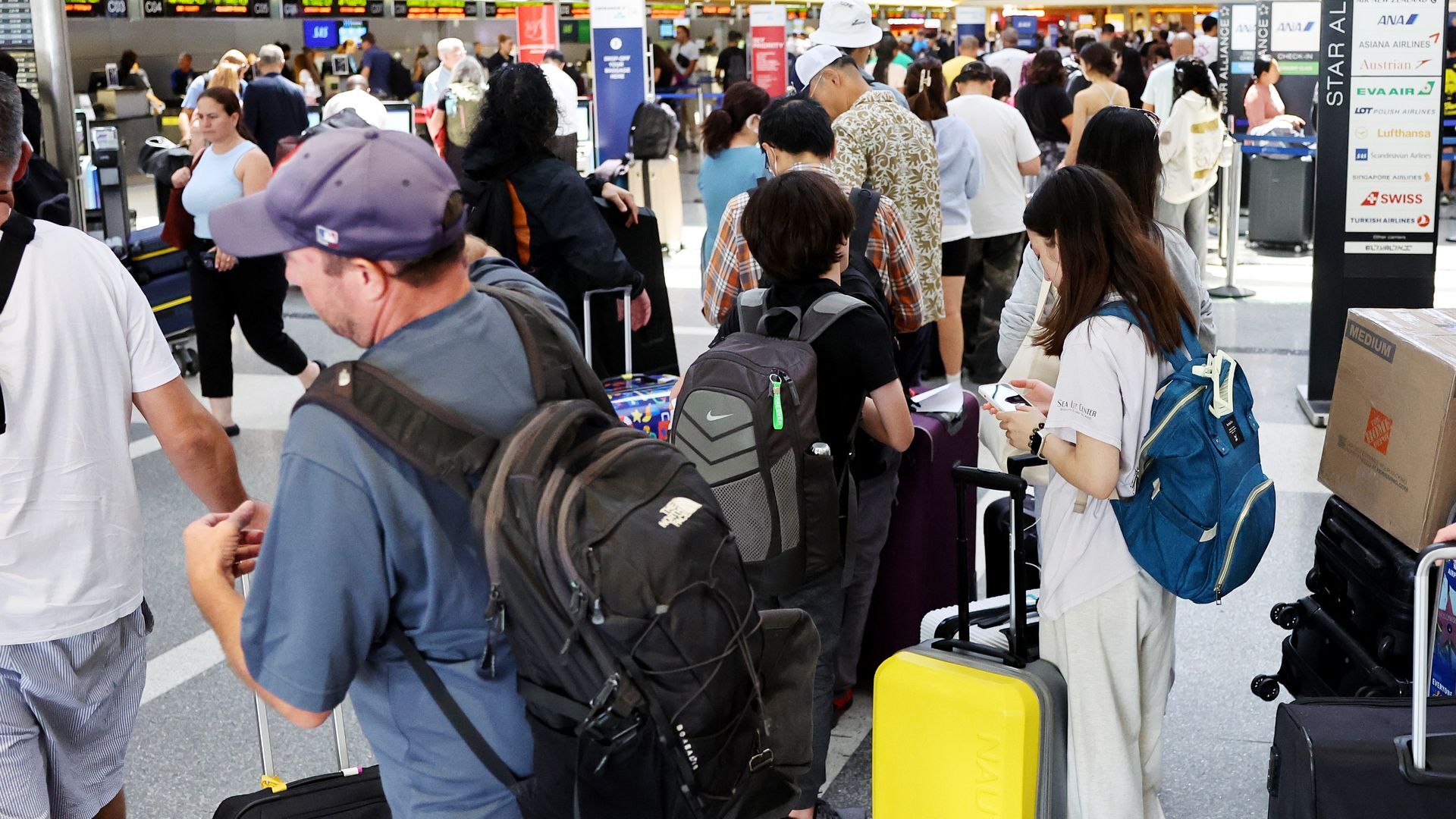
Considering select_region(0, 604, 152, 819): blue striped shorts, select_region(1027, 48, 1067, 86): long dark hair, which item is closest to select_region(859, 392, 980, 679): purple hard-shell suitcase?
select_region(0, 604, 152, 819): blue striped shorts

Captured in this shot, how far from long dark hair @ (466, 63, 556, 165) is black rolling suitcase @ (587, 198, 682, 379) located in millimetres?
727

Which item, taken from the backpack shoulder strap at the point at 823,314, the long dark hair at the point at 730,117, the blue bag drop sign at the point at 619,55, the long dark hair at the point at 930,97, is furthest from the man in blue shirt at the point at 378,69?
the backpack shoulder strap at the point at 823,314

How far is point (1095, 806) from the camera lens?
2.50 meters

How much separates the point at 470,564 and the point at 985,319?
18.8 feet

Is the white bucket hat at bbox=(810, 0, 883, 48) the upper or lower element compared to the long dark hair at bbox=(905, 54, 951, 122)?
upper

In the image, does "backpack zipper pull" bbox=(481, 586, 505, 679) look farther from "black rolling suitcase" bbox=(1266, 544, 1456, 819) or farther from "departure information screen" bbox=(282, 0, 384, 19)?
"departure information screen" bbox=(282, 0, 384, 19)

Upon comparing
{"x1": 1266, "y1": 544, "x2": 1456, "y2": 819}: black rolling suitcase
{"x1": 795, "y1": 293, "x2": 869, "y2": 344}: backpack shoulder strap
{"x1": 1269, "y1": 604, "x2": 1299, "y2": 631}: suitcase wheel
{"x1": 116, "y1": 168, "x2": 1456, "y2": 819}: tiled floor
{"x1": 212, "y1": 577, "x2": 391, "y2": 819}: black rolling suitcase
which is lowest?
{"x1": 116, "y1": 168, "x2": 1456, "y2": 819}: tiled floor

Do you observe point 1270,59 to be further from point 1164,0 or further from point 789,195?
point 1164,0

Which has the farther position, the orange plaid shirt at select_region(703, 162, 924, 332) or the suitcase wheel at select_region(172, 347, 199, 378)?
the suitcase wheel at select_region(172, 347, 199, 378)

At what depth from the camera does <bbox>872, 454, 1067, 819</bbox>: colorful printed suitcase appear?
244cm

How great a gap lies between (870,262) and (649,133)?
24.6 ft

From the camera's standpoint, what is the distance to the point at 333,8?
26.9m

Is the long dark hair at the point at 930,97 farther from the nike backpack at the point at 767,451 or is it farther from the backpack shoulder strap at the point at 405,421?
the backpack shoulder strap at the point at 405,421

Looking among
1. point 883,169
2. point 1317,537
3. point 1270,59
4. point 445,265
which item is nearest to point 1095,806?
point 1317,537
